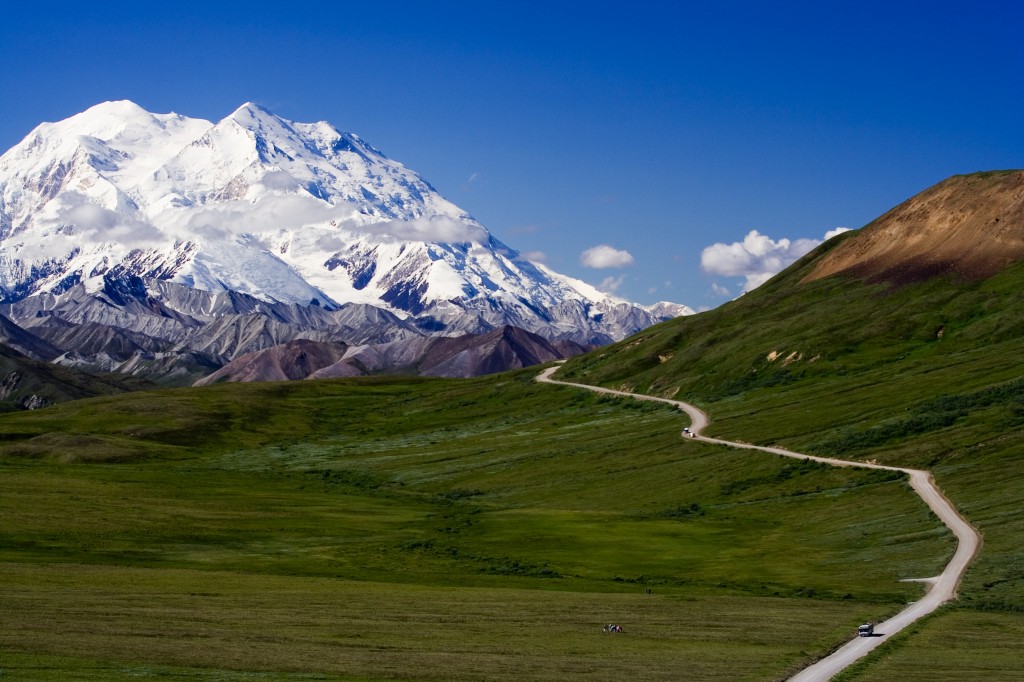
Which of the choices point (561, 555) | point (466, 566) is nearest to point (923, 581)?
point (561, 555)

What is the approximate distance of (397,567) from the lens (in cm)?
10350

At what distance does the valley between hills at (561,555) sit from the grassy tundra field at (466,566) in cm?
38

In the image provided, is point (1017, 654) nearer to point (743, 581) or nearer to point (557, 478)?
point (743, 581)

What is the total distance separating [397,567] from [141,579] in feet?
85.2

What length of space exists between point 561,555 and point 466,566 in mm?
10460

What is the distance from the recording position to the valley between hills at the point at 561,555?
60.1 metres

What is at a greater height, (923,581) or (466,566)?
(466,566)

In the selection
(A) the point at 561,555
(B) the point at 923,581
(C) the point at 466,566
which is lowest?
Answer: (B) the point at 923,581

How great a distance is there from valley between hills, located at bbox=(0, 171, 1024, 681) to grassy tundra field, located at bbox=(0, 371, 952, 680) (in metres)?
0.38

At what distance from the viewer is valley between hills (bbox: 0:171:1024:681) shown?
60.1m

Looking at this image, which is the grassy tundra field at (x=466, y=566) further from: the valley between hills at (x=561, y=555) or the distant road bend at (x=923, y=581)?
the distant road bend at (x=923, y=581)

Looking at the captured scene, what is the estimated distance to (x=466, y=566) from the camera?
347 ft

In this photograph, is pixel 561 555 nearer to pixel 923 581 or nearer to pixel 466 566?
pixel 466 566

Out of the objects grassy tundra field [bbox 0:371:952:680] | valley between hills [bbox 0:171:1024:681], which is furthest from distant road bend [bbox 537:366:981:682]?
grassy tundra field [bbox 0:371:952:680]
